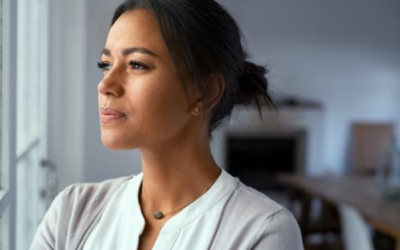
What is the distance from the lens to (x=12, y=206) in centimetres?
112

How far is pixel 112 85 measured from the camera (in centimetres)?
90

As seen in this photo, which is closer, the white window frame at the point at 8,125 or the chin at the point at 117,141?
the chin at the point at 117,141

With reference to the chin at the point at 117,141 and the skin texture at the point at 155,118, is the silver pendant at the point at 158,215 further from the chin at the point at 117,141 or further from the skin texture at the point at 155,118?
the chin at the point at 117,141

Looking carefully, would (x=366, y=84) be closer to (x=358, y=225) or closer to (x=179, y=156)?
(x=358, y=225)

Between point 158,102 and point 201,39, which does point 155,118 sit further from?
point 201,39

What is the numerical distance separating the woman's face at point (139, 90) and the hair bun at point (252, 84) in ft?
0.65

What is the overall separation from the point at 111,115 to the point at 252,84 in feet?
1.11

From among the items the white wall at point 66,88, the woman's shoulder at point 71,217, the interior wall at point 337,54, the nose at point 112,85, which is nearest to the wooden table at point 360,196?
the white wall at point 66,88

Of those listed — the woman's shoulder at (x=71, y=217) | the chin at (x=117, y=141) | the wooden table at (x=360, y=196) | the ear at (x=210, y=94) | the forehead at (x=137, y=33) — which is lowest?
the wooden table at (x=360, y=196)

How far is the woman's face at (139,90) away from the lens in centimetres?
90

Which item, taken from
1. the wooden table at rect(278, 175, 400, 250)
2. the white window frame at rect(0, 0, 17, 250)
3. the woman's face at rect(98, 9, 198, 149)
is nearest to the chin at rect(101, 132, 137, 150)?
Result: the woman's face at rect(98, 9, 198, 149)

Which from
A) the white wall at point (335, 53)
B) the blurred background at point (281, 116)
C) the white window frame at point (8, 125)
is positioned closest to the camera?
the white window frame at point (8, 125)

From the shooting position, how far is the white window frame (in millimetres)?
1026

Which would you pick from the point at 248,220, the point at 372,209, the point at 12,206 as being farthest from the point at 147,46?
the point at 372,209
